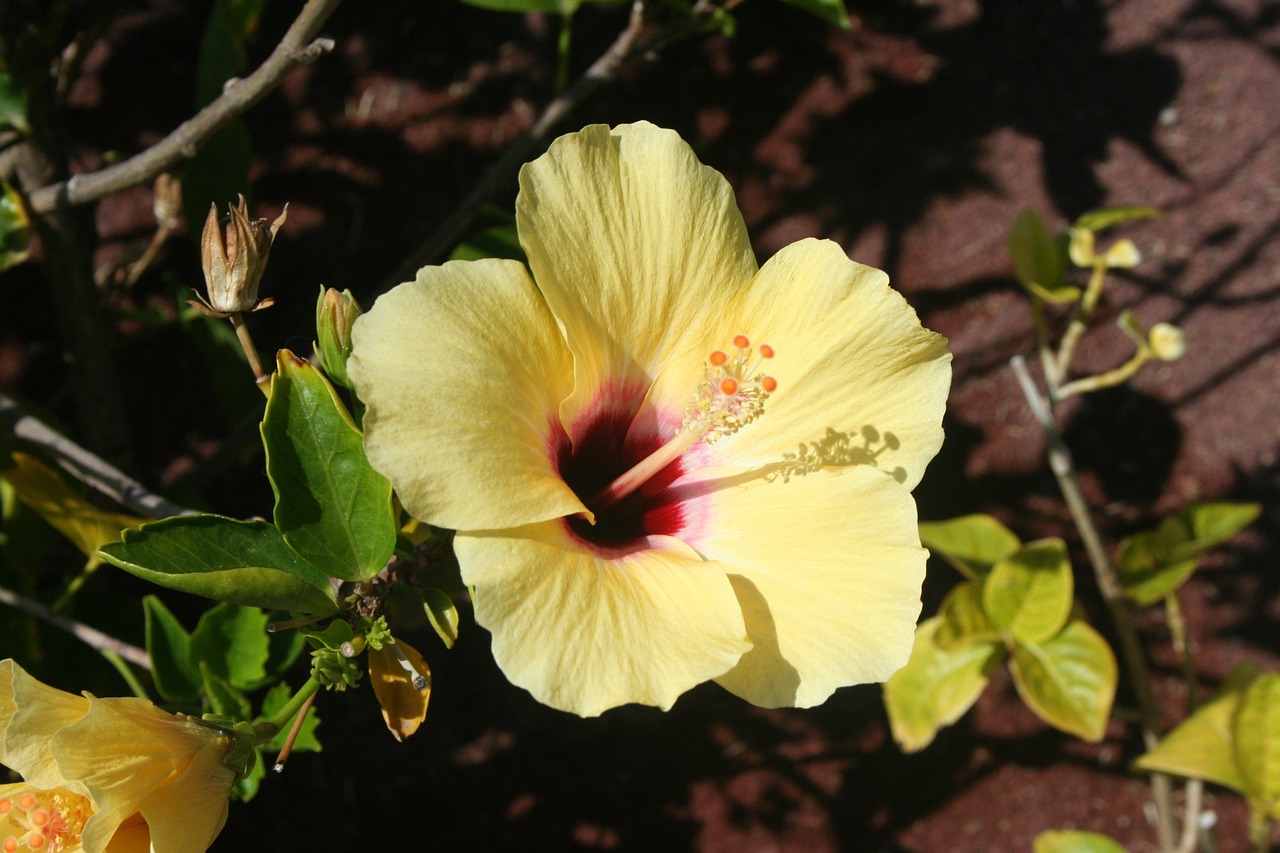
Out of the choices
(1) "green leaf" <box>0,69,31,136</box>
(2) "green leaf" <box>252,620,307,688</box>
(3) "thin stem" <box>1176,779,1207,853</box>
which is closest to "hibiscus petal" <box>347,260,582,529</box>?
(2) "green leaf" <box>252,620,307,688</box>

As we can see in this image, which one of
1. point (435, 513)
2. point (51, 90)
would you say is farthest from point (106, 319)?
point (435, 513)

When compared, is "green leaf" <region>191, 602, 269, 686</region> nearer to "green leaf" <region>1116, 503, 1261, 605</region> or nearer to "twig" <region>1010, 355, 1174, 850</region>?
"twig" <region>1010, 355, 1174, 850</region>

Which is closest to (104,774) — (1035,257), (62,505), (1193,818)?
(62,505)

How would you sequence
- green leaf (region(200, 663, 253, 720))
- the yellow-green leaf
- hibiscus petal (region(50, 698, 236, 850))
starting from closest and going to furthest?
hibiscus petal (region(50, 698, 236, 850))
green leaf (region(200, 663, 253, 720))
the yellow-green leaf

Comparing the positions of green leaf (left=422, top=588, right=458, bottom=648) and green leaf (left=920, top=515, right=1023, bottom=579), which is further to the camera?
green leaf (left=920, top=515, right=1023, bottom=579)

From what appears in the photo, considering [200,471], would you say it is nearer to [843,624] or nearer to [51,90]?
[51,90]

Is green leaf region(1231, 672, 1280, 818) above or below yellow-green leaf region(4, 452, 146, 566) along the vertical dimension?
below
